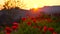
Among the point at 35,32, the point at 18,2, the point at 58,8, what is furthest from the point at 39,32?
the point at 58,8

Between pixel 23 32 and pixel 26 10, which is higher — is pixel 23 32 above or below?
above

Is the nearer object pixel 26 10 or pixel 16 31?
pixel 16 31

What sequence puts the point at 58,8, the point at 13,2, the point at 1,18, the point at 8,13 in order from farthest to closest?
the point at 58,8 < the point at 13,2 < the point at 8,13 < the point at 1,18

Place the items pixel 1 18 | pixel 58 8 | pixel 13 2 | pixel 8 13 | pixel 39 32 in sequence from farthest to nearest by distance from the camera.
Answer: pixel 58 8 → pixel 13 2 → pixel 8 13 → pixel 1 18 → pixel 39 32

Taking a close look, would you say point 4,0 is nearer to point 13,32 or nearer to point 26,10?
point 26,10

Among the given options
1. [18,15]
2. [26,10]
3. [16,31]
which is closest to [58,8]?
[26,10]

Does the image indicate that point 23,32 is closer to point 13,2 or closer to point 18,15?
point 18,15

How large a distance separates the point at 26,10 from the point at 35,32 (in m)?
7.32

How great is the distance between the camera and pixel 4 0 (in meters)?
12.9

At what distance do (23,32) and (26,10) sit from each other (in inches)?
284

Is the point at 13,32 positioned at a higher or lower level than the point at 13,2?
higher

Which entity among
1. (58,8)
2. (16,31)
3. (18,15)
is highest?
(16,31)

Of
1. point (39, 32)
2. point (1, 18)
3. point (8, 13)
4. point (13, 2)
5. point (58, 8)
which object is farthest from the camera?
point (58, 8)

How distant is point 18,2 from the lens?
12797 mm
